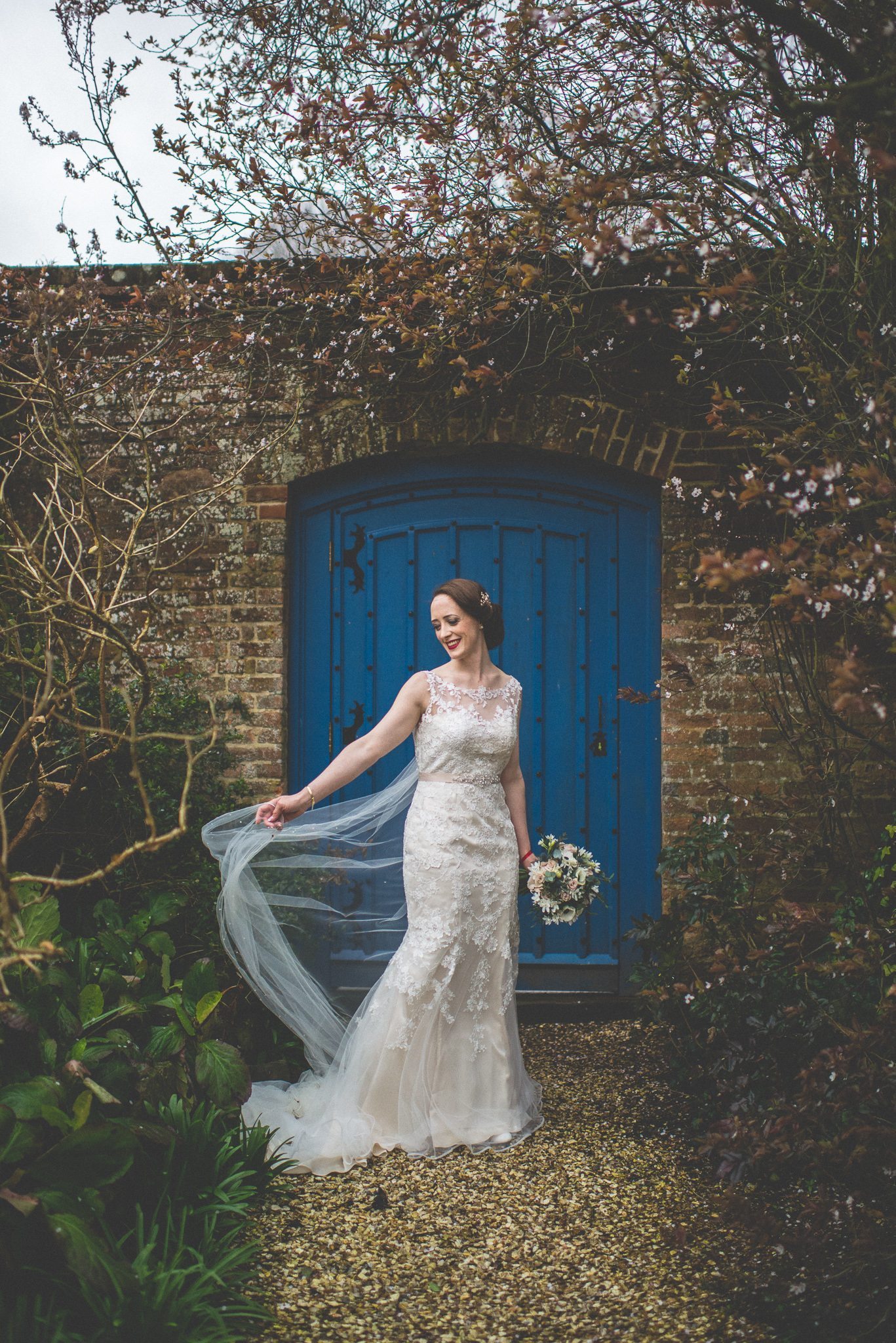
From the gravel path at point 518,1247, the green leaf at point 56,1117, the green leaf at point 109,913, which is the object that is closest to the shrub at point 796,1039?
the gravel path at point 518,1247

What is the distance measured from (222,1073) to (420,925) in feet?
3.00

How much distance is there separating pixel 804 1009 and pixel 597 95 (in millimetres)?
3689

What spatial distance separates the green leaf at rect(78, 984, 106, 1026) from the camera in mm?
2832

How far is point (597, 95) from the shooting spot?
3.91 meters

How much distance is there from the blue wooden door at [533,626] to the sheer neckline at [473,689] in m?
1.25

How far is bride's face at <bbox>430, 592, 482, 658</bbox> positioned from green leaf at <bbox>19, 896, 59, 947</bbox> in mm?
1683

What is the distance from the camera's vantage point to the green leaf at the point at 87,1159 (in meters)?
2.25

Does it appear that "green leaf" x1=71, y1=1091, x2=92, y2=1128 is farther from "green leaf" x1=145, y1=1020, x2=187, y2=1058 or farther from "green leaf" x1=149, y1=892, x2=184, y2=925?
"green leaf" x1=149, y1=892, x2=184, y2=925

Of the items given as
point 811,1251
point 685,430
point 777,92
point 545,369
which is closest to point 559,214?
point 545,369

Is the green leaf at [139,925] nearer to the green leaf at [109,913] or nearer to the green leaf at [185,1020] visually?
the green leaf at [109,913]

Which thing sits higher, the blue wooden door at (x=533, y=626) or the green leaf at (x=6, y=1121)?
the blue wooden door at (x=533, y=626)

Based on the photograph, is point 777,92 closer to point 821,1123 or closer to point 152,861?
point 821,1123

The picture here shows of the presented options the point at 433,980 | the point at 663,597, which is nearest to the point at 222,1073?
the point at 433,980

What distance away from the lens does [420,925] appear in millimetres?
3551
